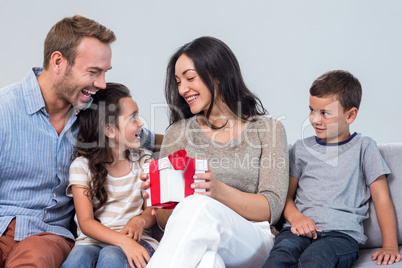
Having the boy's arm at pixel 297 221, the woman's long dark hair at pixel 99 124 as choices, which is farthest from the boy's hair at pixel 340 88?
the woman's long dark hair at pixel 99 124

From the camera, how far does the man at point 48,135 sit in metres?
1.83

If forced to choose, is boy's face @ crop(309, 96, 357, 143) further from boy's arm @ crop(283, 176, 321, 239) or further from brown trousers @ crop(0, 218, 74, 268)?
brown trousers @ crop(0, 218, 74, 268)

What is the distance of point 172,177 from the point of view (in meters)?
1.58

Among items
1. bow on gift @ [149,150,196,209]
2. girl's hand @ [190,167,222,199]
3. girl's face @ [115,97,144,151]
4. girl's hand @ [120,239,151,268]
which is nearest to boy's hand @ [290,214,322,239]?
girl's hand @ [190,167,222,199]

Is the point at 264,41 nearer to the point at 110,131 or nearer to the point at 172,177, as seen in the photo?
the point at 110,131

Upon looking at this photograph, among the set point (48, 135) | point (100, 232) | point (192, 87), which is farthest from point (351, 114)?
point (48, 135)

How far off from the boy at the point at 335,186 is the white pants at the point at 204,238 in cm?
18

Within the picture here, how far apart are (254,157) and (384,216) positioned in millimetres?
554

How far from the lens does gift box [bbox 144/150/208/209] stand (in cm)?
158

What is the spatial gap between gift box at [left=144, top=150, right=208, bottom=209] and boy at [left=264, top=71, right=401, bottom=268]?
40cm

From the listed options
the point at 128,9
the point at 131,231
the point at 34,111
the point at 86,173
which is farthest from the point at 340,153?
the point at 128,9

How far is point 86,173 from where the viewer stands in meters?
1.91

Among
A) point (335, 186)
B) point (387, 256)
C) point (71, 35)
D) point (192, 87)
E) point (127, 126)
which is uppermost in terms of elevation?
point (71, 35)

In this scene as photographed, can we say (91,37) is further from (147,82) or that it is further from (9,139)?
(147,82)
